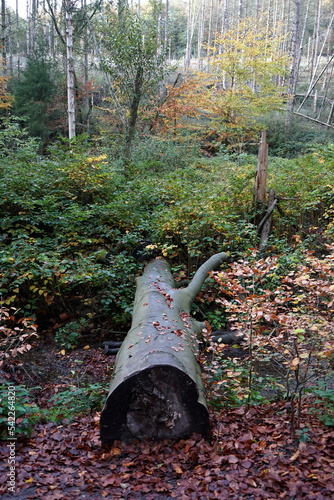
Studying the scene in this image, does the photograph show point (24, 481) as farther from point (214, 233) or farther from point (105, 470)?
point (214, 233)

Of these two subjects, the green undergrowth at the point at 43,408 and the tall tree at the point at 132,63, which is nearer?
the green undergrowth at the point at 43,408

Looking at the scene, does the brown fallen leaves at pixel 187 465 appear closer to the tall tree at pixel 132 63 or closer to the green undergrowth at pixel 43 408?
the green undergrowth at pixel 43 408

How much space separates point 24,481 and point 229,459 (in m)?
1.47

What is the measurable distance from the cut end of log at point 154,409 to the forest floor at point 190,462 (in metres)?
0.08

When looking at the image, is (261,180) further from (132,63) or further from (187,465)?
(132,63)

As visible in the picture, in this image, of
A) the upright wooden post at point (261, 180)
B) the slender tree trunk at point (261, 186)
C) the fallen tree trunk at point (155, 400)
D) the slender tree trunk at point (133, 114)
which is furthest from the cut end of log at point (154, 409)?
the slender tree trunk at point (133, 114)

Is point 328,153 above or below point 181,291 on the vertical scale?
above

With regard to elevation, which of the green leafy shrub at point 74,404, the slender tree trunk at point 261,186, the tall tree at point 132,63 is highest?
the tall tree at point 132,63

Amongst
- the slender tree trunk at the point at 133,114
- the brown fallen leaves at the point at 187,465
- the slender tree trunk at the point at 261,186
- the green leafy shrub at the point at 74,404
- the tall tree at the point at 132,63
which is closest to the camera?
the brown fallen leaves at the point at 187,465

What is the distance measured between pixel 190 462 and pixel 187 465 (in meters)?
0.03

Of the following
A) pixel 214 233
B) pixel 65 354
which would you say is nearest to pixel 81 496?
pixel 65 354

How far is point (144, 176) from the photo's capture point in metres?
11.1

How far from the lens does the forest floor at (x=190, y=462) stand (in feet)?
7.52

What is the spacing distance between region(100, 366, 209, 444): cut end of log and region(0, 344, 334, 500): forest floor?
0.26 feet
